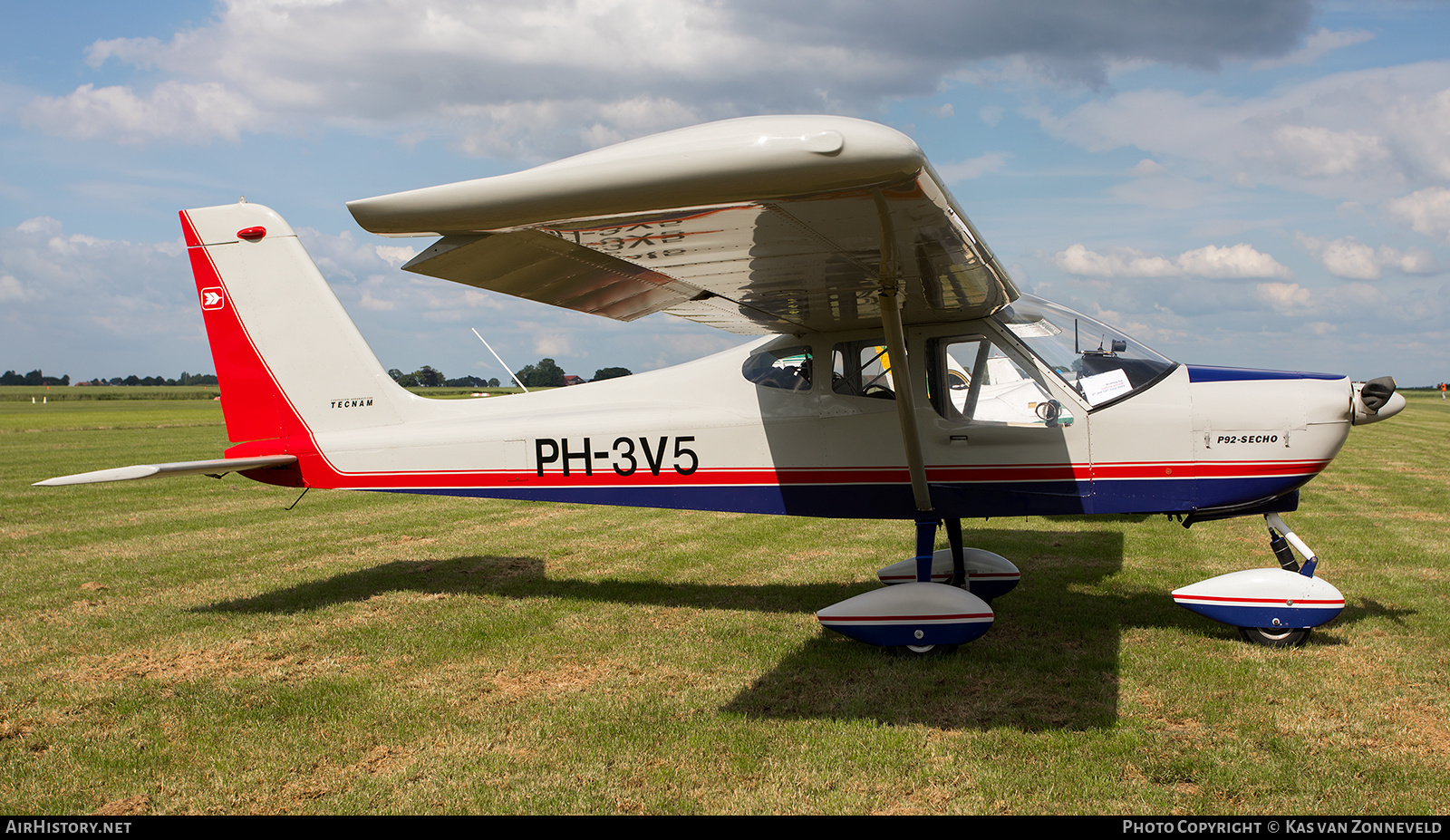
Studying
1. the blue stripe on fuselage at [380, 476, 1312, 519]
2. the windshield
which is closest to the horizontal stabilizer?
the blue stripe on fuselage at [380, 476, 1312, 519]

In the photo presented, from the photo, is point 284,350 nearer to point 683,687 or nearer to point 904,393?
point 683,687

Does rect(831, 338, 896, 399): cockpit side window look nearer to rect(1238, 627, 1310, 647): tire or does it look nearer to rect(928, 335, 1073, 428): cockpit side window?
rect(928, 335, 1073, 428): cockpit side window

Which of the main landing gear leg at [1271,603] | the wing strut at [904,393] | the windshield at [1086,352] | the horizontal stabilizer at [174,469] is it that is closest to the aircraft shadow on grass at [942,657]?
the main landing gear leg at [1271,603]

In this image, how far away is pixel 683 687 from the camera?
14.6 feet

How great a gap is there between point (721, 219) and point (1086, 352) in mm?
3144

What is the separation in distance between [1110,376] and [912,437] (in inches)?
55.3

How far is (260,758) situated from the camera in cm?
360

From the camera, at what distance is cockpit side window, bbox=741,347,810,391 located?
577 centimetres

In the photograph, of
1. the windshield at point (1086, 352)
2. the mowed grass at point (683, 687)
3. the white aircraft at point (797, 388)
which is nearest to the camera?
the white aircraft at point (797, 388)

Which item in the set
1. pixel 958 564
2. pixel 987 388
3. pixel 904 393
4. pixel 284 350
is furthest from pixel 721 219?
pixel 284 350

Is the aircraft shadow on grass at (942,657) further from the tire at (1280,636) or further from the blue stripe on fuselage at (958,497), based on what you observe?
the blue stripe on fuselage at (958,497)

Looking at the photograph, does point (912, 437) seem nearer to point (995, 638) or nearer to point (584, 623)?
point (995, 638)

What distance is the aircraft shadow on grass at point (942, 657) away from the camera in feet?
13.4

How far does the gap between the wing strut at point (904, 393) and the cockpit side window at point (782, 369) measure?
0.85 metres
